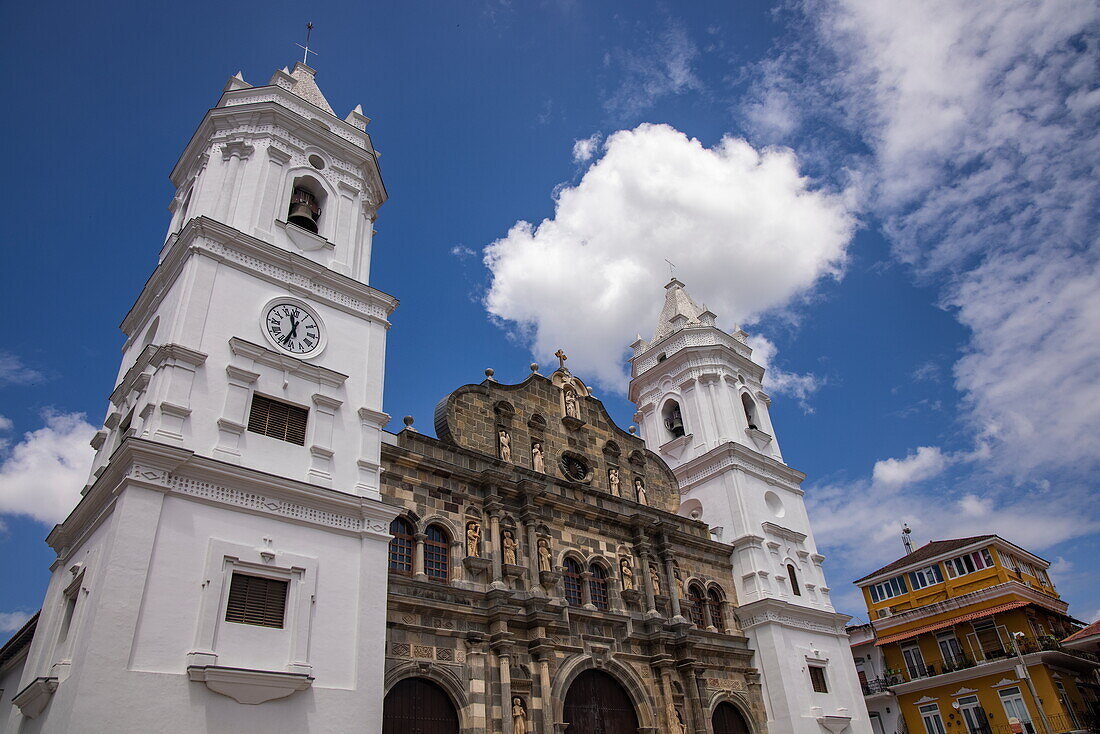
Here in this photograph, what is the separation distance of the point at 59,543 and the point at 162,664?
20.0 ft

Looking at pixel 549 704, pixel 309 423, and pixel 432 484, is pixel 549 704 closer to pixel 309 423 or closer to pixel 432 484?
pixel 432 484

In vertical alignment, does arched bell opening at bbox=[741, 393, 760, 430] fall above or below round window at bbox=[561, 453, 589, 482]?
above

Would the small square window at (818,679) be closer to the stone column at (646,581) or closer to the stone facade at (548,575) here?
the stone facade at (548,575)

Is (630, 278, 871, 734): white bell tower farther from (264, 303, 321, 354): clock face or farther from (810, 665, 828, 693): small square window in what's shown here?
(264, 303, 321, 354): clock face

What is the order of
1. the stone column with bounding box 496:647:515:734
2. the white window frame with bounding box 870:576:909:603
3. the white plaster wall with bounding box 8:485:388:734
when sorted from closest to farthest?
the white plaster wall with bounding box 8:485:388:734 < the stone column with bounding box 496:647:515:734 < the white window frame with bounding box 870:576:909:603

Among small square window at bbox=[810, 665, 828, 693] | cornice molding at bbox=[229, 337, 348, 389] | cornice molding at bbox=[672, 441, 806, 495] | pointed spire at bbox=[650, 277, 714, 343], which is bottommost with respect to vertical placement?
small square window at bbox=[810, 665, 828, 693]

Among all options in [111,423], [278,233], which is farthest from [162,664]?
[278,233]

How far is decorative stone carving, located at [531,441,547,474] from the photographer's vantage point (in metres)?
24.1

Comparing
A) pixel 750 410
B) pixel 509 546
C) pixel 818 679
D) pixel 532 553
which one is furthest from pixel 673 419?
pixel 509 546

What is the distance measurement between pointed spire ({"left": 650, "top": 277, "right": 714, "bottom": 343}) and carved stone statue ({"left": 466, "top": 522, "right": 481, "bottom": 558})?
17195mm

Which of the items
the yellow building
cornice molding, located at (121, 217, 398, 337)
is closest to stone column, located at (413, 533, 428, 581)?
cornice molding, located at (121, 217, 398, 337)

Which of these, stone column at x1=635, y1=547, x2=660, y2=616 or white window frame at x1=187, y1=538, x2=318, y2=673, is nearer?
white window frame at x1=187, y1=538, x2=318, y2=673

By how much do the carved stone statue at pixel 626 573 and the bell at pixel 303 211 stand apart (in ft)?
46.5

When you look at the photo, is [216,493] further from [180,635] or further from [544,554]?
[544,554]
